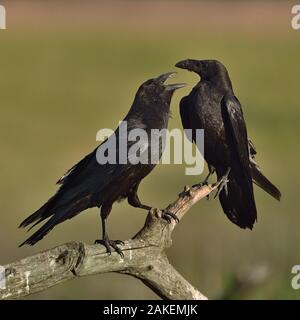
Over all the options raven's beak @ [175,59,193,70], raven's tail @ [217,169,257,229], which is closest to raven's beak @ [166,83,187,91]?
raven's beak @ [175,59,193,70]

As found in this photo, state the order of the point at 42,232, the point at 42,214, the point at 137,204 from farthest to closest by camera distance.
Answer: the point at 137,204 < the point at 42,214 < the point at 42,232

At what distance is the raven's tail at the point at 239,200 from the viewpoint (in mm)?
5758

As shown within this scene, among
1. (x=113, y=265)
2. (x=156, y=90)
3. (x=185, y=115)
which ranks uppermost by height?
(x=185, y=115)

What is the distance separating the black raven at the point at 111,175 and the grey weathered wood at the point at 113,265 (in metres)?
0.11

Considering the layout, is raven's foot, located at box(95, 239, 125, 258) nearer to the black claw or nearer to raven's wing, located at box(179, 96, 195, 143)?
the black claw

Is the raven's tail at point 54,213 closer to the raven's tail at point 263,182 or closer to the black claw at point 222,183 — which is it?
the black claw at point 222,183

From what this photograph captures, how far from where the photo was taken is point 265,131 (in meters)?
10.0

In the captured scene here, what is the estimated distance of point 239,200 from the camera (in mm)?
5820

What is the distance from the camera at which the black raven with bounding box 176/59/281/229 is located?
5.77 meters

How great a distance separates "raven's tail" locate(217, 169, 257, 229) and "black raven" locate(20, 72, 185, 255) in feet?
1.88

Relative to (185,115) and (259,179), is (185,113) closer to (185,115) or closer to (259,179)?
(185,115)

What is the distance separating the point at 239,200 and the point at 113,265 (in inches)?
39.1

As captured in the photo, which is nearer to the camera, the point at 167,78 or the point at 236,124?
the point at 167,78

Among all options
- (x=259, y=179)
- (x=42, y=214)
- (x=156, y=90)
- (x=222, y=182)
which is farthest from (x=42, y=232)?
(x=259, y=179)
